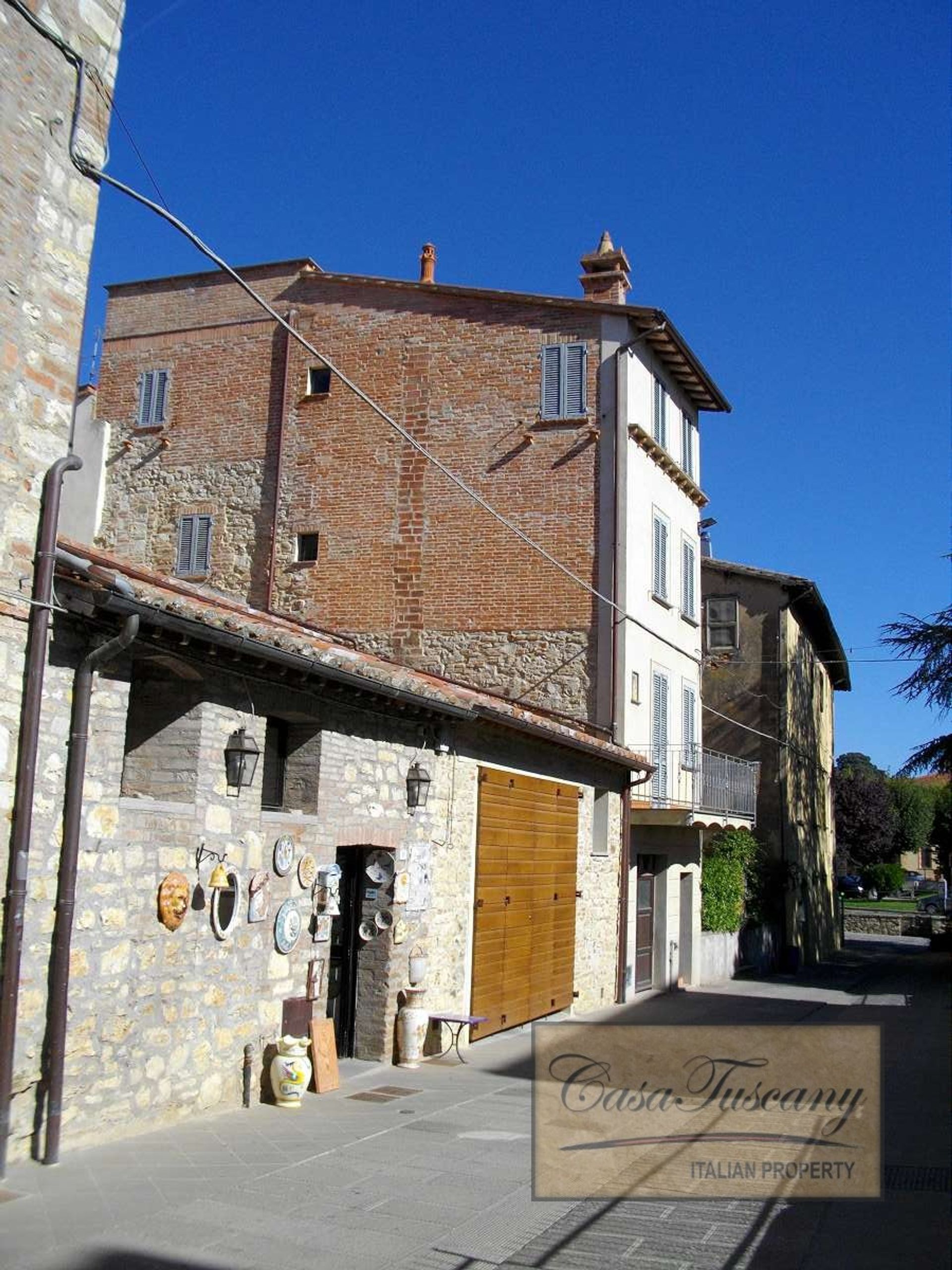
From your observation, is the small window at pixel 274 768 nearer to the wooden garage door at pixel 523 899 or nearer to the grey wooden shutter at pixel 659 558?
the wooden garage door at pixel 523 899

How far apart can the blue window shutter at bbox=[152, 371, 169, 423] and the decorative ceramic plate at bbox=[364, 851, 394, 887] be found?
1207 cm

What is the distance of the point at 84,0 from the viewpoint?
8.06 m

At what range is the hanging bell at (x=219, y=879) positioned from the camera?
8422 mm

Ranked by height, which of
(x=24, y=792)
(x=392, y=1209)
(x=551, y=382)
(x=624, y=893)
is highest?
(x=551, y=382)

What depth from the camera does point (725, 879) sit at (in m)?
22.2

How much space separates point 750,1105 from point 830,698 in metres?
28.9

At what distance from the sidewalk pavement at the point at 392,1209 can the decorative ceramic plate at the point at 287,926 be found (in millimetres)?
1251

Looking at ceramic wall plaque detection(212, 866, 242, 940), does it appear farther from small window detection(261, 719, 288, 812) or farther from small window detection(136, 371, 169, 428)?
small window detection(136, 371, 169, 428)

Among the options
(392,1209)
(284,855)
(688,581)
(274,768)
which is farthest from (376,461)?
(392,1209)

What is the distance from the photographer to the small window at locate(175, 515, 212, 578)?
1992 centimetres

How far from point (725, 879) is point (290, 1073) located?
14.8m

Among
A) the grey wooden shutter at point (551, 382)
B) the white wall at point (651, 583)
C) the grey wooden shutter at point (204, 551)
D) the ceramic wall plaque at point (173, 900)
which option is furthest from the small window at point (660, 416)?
the ceramic wall plaque at point (173, 900)

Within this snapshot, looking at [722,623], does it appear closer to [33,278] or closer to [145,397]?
[145,397]

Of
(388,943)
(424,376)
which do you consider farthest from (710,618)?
(388,943)
